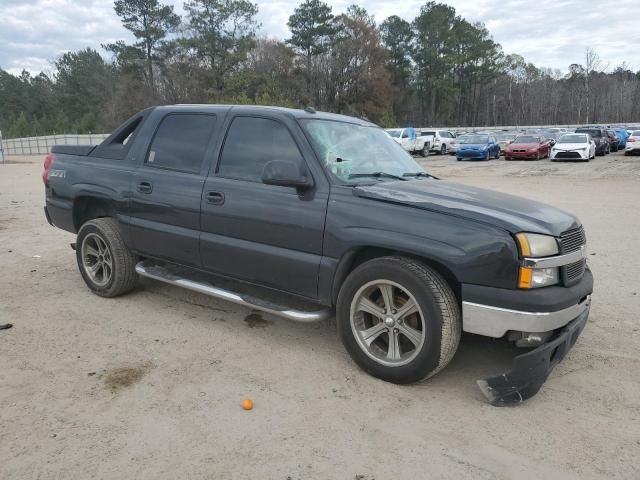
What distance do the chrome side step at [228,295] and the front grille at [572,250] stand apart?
5.29 ft

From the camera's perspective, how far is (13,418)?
9.87ft

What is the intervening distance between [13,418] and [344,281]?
2161mm

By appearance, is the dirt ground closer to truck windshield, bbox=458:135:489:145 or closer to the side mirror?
the side mirror

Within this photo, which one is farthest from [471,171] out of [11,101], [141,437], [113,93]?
[11,101]

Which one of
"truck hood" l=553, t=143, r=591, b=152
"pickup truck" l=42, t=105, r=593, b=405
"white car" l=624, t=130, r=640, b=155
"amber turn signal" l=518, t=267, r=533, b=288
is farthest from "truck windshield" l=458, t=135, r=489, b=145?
"amber turn signal" l=518, t=267, r=533, b=288

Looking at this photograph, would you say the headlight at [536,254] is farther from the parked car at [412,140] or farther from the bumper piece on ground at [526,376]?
the parked car at [412,140]

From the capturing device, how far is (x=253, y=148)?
162 inches

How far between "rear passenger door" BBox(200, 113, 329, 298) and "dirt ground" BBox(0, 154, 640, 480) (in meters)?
0.63

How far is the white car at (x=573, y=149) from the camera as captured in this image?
2806 cm

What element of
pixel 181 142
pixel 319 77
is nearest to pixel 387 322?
pixel 181 142

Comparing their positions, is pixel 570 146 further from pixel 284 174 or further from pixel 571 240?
pixel 284 174

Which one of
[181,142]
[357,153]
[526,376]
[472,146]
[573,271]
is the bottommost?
[526,376]

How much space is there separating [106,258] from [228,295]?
1.66 meters

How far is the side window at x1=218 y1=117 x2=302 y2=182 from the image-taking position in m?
3.95
